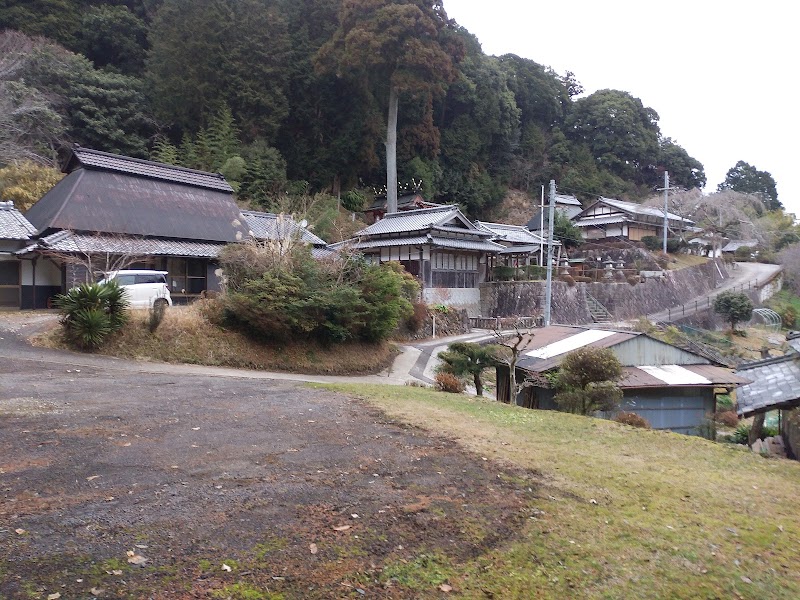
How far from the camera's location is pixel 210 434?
7449 mm

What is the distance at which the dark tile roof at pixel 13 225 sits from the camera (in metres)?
19.6

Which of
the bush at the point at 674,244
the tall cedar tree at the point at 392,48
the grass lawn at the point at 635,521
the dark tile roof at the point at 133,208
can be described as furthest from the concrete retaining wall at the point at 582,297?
the grass lawn at the point at 635,521

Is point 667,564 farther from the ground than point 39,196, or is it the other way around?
point 39,196

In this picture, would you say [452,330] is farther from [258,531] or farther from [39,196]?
[258,531]

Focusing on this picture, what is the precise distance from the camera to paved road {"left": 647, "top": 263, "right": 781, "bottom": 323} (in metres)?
38.7

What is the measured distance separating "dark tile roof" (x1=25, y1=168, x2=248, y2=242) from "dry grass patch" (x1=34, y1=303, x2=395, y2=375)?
441cm

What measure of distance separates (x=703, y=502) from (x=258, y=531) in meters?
4.88

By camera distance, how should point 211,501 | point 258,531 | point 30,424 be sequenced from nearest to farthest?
point 258,531
point 211,501
point 30,424

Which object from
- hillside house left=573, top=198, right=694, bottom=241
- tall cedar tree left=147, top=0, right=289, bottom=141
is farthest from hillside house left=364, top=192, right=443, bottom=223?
hillside house left=573, top=198, right=694, bottom=241

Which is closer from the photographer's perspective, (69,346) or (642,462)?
(642,462)

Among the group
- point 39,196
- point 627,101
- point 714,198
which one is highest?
point 627,101

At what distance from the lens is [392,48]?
37.9m

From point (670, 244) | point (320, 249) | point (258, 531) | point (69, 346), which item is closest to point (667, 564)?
point (258, 531)

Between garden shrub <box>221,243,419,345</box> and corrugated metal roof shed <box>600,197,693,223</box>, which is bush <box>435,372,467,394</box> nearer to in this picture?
garden shrub <box>221,243,419,345</box>
